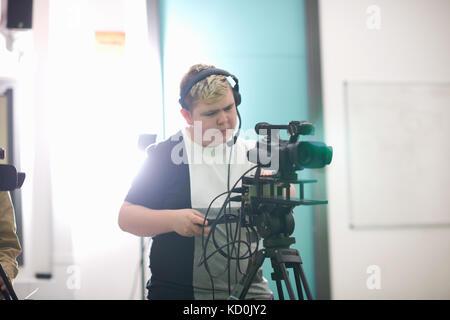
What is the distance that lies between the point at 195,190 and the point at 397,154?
166 centimetres

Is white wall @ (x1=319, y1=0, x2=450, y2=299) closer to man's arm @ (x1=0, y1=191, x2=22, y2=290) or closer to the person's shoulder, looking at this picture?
the person's shoulder

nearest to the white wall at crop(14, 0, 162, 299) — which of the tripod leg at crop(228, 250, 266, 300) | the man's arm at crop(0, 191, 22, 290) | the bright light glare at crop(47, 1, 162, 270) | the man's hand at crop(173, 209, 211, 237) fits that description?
the bright light glare at crop(47, 1, 162, 270)

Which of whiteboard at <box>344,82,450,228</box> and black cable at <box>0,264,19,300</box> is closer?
black cable at <box>0,264,19,300</box>

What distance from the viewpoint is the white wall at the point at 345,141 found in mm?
1896

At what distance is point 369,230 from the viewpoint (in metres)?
1.93

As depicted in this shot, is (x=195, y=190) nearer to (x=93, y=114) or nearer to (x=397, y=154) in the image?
(x=93, y=114)

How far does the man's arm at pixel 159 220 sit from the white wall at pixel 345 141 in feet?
4.58

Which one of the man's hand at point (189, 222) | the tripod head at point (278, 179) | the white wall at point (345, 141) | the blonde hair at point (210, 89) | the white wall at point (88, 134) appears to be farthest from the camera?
the white wall at point (345, 141)

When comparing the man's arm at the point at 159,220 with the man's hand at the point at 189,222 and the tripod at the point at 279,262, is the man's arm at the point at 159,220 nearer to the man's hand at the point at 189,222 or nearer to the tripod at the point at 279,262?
the man's hand at the point at 189,222

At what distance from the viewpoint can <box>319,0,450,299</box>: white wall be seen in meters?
1.90

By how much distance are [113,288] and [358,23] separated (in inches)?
93.2

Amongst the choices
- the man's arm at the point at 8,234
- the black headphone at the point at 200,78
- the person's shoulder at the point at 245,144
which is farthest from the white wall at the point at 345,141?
the man's arm at the point at 8,234

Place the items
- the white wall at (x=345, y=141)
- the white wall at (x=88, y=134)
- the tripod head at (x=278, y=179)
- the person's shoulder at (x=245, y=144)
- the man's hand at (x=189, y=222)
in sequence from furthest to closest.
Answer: the white wall at (x=345, y=141)
the white wall at (x=88, y=134)
the person's shoulder at (x=245, y=144)
the man's hand at (x=189, y=222)
the tripod head at (x=278, y=179)

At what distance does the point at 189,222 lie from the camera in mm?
713
